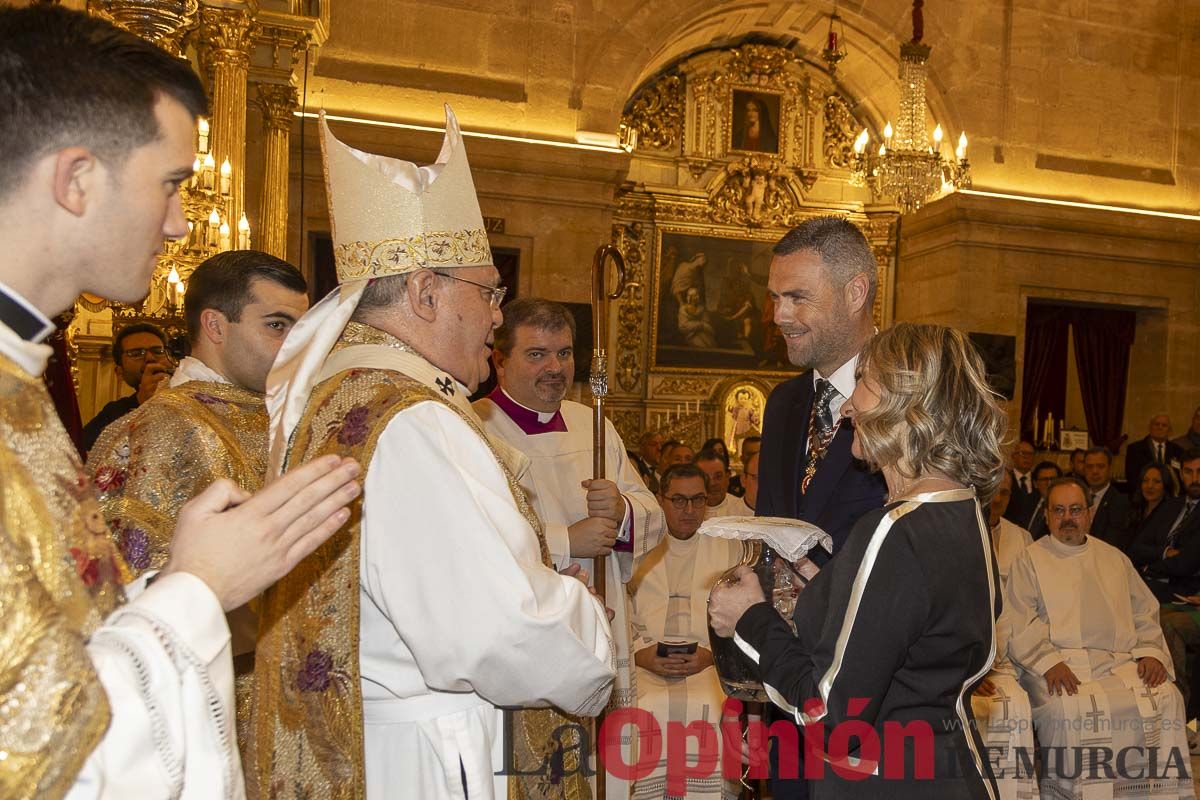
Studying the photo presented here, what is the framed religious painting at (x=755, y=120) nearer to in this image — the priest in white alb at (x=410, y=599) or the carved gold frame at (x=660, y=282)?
the carved gold frame at (x=660, y=282)

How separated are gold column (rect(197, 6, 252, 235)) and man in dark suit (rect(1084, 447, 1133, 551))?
7555 millimetres

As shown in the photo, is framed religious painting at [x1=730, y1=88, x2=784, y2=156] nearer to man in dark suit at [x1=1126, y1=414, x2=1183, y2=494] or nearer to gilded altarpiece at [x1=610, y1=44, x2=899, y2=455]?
gilded altarpiece at [x1=610, y1=44, x2=899, y2=455]

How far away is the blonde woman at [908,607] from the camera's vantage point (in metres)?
2.19

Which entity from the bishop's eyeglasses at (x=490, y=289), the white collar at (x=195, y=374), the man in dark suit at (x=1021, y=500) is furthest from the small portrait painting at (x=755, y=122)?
the bishop's eyeglasses at (x=490, y=289)

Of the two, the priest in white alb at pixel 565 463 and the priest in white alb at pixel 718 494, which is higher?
the priest in white alb at pixel 565 463

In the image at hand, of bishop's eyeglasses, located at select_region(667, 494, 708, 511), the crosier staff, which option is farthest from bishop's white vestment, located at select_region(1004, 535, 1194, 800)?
the crosier staff

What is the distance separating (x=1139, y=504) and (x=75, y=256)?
33.8 feet

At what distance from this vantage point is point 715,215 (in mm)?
14117

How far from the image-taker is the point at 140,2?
427cm

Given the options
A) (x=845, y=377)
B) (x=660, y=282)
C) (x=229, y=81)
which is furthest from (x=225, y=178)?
(x=660, y=282)

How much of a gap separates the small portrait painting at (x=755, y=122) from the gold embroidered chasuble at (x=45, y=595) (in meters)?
13.5

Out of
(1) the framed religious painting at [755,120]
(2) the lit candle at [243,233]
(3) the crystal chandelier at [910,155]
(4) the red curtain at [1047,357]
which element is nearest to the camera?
(2) the lit candle at [243,233]

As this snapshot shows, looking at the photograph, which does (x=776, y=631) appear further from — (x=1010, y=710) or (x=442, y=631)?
(x=1010, y=710)

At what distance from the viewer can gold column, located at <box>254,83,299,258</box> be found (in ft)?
29.9
